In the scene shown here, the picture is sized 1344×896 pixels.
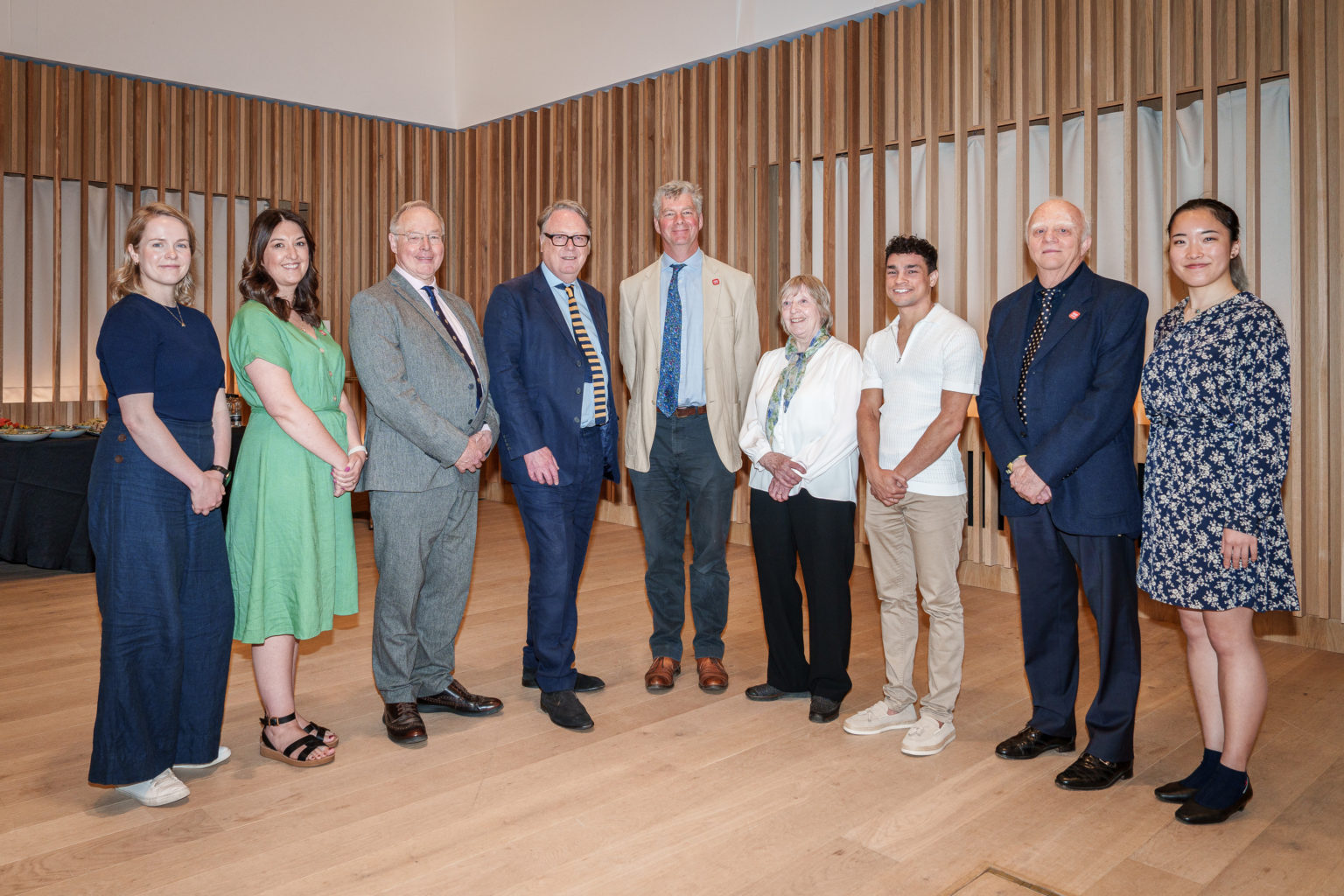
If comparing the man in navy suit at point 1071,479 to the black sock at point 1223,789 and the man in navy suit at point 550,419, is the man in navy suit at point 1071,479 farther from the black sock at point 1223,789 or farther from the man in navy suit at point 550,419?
the man in navy suit at point 550,419

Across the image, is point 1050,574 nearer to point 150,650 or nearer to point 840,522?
point 840,522

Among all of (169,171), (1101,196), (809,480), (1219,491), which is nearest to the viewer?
(1219,491)

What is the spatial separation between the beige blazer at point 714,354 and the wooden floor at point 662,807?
3.36 ft

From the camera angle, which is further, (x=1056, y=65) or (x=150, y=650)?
(x=1056, y=65)

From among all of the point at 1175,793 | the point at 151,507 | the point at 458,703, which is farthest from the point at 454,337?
the point at 1175,793

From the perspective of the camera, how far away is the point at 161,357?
8.77 ft

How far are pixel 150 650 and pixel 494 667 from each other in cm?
162

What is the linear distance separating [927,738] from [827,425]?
1118mm

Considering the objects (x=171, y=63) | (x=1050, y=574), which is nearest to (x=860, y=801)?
(x=1050, y=574)

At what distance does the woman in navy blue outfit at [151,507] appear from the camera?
2639 mm

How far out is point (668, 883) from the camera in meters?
2.31

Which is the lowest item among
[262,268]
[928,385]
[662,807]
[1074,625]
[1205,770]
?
[662,807]

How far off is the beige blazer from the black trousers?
1.24 ft

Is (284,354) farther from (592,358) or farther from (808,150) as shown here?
(808,150)
